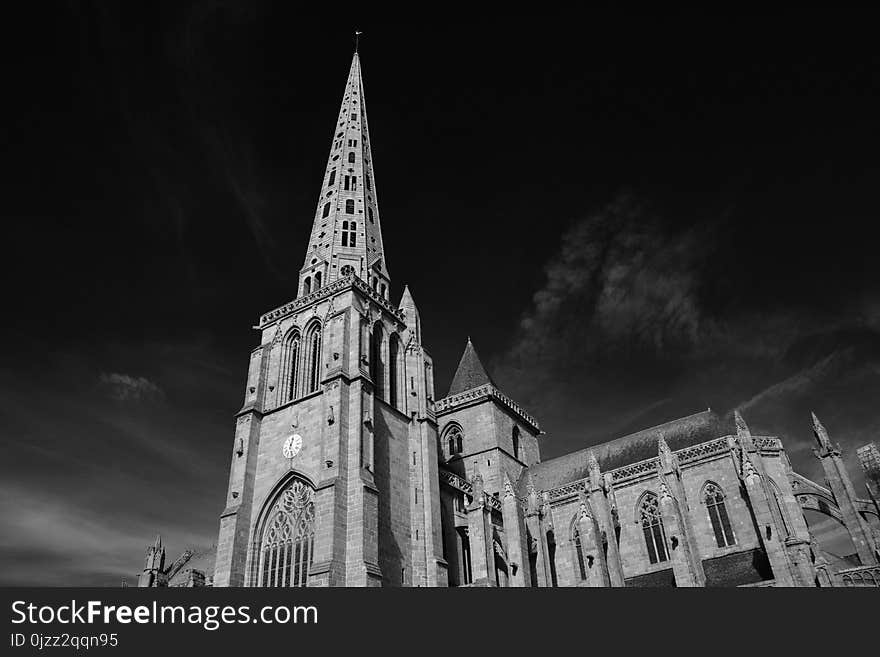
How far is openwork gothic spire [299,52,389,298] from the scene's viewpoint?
119ft

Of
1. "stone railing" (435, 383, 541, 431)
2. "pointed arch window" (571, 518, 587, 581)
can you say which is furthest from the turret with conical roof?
"pointed arch window" (571, 518, 587, 581)

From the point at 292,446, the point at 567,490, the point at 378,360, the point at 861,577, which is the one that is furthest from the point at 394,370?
the point at 861,577

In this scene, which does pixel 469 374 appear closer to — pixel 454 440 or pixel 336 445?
pixel 454 440

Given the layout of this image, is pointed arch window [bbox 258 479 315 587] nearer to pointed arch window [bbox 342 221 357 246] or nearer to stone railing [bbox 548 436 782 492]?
stone railing [bbox 548 436 782 492]

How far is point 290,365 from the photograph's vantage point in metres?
32.8

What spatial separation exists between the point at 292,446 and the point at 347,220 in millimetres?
15639

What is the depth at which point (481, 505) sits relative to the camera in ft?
97.6

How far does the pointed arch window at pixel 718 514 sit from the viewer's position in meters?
29.6

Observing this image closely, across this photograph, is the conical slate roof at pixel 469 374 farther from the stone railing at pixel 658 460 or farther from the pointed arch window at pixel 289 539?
the pointed arch window at pixel 289 539

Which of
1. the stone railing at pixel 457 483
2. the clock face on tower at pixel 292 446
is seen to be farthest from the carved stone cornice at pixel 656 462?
the clock face on tower at pixel 292 446

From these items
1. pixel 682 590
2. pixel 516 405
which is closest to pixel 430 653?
pixel 682 590

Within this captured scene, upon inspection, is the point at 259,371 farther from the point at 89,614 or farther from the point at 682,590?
the point at 682,590

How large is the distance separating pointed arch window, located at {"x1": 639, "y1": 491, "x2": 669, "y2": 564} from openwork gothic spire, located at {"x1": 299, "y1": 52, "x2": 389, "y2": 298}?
18858 mm

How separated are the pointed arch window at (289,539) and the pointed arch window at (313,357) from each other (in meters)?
5.02
